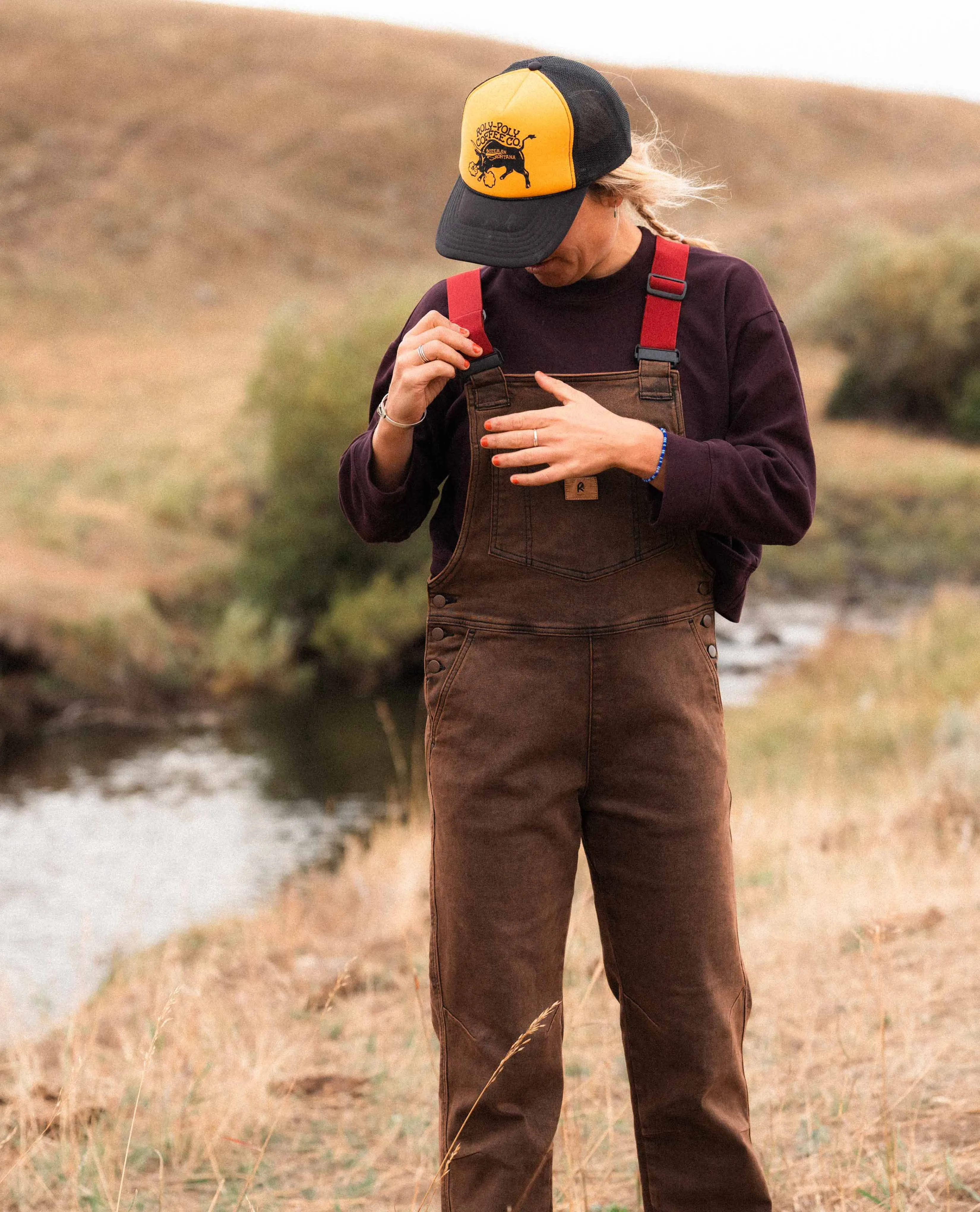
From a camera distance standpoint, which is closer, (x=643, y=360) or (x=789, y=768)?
(x=643, y=360)

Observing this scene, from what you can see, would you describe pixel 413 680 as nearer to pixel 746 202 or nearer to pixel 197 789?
pixel 197 789

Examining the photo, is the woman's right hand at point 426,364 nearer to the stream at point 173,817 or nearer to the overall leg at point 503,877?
the overall leg at point 503,877

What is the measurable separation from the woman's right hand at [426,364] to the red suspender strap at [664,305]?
270mm

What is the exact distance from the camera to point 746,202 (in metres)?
56.4

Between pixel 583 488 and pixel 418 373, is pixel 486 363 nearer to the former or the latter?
pixel 418 373

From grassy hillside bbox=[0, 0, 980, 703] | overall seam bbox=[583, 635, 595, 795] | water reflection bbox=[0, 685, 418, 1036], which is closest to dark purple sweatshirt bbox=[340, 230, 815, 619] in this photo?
overall seam bbox=[583, 635, 595, 795]

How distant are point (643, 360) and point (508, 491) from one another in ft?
0.99

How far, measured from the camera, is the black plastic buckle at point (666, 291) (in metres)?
1.98

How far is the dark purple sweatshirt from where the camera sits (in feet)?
6.28

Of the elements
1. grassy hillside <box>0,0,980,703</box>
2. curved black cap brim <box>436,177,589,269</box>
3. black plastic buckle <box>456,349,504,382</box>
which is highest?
curved black cap brim <box>436,177,589,269</box>

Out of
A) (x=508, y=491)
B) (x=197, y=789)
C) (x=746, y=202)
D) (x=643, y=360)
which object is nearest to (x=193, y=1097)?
(x=508, y=491)

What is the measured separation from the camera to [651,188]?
6.48 ft

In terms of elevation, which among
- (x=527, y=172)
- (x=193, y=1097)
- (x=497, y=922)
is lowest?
(x=193, y=1097)

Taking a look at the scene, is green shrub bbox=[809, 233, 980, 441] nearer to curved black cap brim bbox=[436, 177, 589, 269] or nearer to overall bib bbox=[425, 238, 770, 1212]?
overall bib bbox=[425, 238, 770, 1212]
